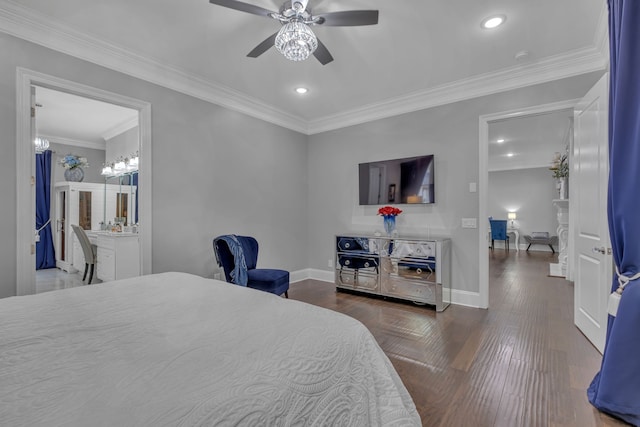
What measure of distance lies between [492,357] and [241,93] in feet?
13.0

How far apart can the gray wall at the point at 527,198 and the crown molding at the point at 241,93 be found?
242 inches

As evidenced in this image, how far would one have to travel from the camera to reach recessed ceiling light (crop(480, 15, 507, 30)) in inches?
96.1

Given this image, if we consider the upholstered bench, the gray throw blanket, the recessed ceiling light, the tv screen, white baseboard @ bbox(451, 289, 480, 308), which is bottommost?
white baseboard @ bbox(451, 289, 480, 308)

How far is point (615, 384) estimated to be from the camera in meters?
1.68

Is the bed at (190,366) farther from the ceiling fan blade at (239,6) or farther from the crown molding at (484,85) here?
the crown molding at (484,85)

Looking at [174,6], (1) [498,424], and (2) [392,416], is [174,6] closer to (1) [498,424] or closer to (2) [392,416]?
(2) [392,416]

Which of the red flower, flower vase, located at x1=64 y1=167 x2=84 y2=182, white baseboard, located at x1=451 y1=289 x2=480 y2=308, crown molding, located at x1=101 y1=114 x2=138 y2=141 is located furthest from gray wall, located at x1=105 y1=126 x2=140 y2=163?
white baseboard, located at x1=451 y1=289 x2=480 y2=308

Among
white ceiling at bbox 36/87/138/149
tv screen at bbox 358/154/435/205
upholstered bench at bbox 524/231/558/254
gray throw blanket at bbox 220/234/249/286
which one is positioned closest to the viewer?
gray throw blanket at bbox 220/234/249/286

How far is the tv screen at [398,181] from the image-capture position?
3.97m

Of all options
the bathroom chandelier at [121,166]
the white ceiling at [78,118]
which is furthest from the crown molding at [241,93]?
the bathroom chandelier at [121,166]

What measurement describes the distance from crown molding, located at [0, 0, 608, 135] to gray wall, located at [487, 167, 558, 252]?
20.1 feet

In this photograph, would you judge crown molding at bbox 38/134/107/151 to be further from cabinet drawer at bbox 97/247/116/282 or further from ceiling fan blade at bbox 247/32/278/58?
ceiling fan blade at bbox 247/32/278/58

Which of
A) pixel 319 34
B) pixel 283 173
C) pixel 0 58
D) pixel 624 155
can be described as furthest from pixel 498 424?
pixel 0 58

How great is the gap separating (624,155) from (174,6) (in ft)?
10.7
